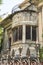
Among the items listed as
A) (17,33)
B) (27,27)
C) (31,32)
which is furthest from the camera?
(17,33)

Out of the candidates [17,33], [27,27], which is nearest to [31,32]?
[27,27]

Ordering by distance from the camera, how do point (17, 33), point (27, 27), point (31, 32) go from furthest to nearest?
point (17, 33) → point (27, 27) → point (31, 32)

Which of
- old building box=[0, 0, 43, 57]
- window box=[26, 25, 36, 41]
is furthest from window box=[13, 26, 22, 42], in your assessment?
window box=[26, 25, 36, 41]

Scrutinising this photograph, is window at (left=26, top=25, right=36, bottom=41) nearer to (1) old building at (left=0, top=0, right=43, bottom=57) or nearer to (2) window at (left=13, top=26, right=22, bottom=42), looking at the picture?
(1) old building at (left=0, top=0, right=43, bottom=57)

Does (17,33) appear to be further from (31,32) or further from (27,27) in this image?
(31,32)

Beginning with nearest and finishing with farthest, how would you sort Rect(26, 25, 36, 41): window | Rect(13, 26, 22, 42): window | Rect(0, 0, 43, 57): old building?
Rect(0, 0, 43, 57): old building, Rect(26, 25, 36, 41): window, Rect(13, 26, 22, 42): window

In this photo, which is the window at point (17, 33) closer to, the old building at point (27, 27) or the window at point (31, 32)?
the old building at point (27, 27)

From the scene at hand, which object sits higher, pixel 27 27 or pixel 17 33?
pixel 27 27

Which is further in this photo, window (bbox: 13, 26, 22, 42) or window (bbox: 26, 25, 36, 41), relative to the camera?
window (bbox: 13, 26, 22, 42)

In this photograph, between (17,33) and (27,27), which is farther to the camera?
(17,33)

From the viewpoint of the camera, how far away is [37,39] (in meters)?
28.9

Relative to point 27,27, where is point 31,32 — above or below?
below

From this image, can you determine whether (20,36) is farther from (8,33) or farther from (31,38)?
(8,33)

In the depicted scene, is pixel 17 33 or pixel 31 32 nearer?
pixel 31 32
